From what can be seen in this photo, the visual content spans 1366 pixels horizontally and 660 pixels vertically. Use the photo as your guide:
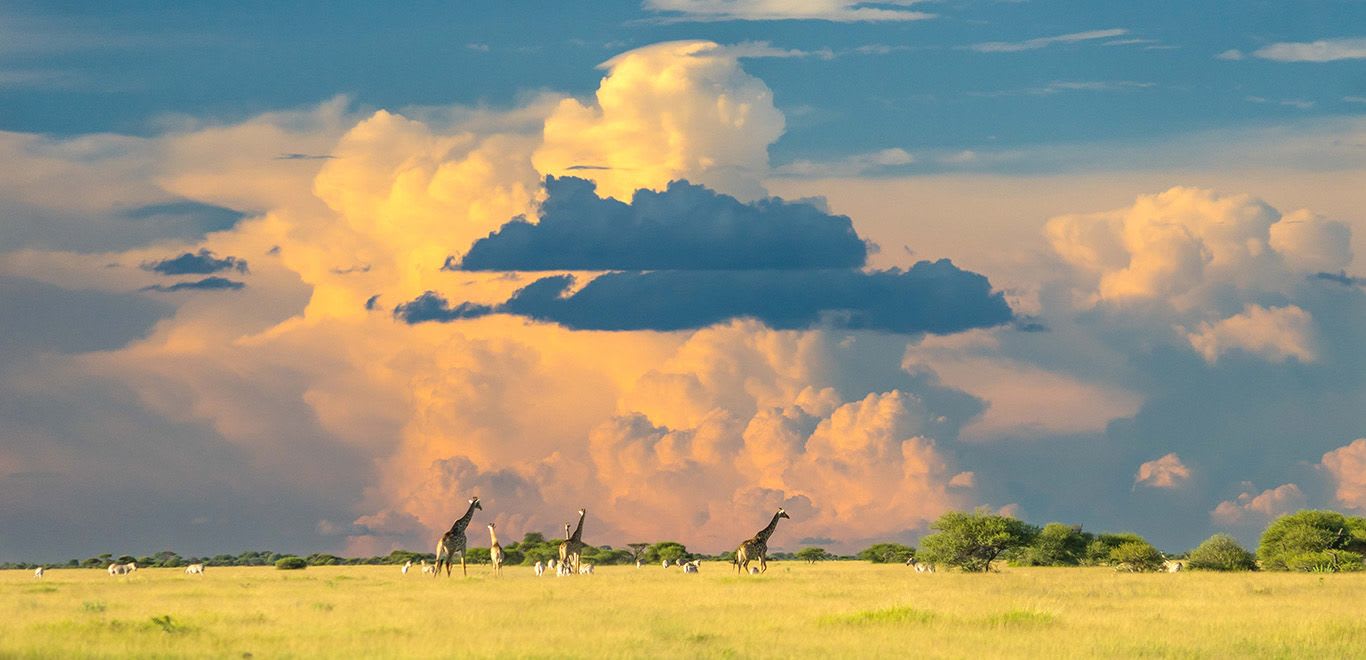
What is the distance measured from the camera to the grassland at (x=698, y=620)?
29.2 metres

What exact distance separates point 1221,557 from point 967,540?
527 inches

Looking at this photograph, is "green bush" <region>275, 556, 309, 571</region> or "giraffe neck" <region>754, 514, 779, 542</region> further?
"green bush" <region>275, 556, 309, 571</region>

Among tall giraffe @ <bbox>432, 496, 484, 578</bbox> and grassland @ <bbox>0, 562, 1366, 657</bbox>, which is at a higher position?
tall giraffe @ <bbox>432, 496, 484, 578</bbox>

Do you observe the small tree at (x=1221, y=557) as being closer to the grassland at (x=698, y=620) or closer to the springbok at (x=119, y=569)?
the grassland at (x=698, y=620)

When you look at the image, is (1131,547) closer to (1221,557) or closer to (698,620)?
(1221,557)

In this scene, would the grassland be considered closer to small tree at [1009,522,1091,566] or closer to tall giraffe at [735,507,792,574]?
tall giraffe at [735,507,792,574]

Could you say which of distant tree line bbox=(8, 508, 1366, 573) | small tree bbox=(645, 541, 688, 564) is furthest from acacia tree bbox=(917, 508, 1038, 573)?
small tree bbox=(645, 541, 688, 564)

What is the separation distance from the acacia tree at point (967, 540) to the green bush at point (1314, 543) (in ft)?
43.9

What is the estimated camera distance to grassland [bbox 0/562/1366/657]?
2925cm

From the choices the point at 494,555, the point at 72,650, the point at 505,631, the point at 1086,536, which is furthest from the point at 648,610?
the point at 1086,536

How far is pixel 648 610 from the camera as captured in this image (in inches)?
1515

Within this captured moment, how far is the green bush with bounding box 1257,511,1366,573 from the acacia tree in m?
13.4

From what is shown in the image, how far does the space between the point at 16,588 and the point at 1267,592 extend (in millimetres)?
45721

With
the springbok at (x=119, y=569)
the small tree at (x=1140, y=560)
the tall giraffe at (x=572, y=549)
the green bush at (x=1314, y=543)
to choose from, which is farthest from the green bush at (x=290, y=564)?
the green bush at (x=1314, y=543)
